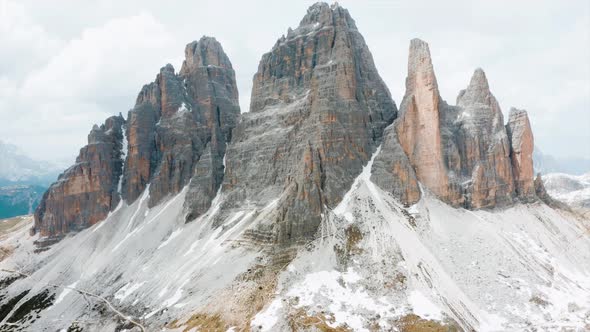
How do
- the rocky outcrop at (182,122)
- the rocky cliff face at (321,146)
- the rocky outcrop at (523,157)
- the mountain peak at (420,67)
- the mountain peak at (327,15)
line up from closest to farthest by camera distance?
the rocky cliff face at (321,146), the mountain peak at (420,67), the rocky outcrop at (523,157), the mountain peak at (327,15), the rocky outcrop at (182,122)

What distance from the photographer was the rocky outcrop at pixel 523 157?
255 ft

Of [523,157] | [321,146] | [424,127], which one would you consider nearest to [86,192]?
[321,146]

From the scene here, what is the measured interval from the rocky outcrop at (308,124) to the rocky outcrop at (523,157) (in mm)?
26379

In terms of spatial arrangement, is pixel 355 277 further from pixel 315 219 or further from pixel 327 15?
pixel 327 15

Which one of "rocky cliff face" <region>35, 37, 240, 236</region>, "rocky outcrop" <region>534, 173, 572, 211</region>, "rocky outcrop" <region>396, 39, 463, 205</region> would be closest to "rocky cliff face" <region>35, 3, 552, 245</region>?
"rocky outcrop" <region>396, 39, 463, 205</region>

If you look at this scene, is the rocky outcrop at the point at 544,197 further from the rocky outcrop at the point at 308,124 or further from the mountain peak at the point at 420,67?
the rocky outcrop at the point at 308,124

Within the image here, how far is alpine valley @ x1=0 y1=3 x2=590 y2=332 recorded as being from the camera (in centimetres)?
5447

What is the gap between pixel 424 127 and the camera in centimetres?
7681

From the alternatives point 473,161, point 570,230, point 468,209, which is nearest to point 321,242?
point 468,209

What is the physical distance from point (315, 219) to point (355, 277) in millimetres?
14778

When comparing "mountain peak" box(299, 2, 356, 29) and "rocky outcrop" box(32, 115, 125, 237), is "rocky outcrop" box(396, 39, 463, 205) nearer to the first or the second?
"mountain peak" box(299, 2, 356, 29)

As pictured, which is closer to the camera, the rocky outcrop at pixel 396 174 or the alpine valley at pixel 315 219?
the alpine valley at pixel 315 219

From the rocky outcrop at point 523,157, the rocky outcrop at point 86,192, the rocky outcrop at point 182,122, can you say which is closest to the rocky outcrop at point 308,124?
the rocky outcrop at point 182,122

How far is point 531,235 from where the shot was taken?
6819 cm
